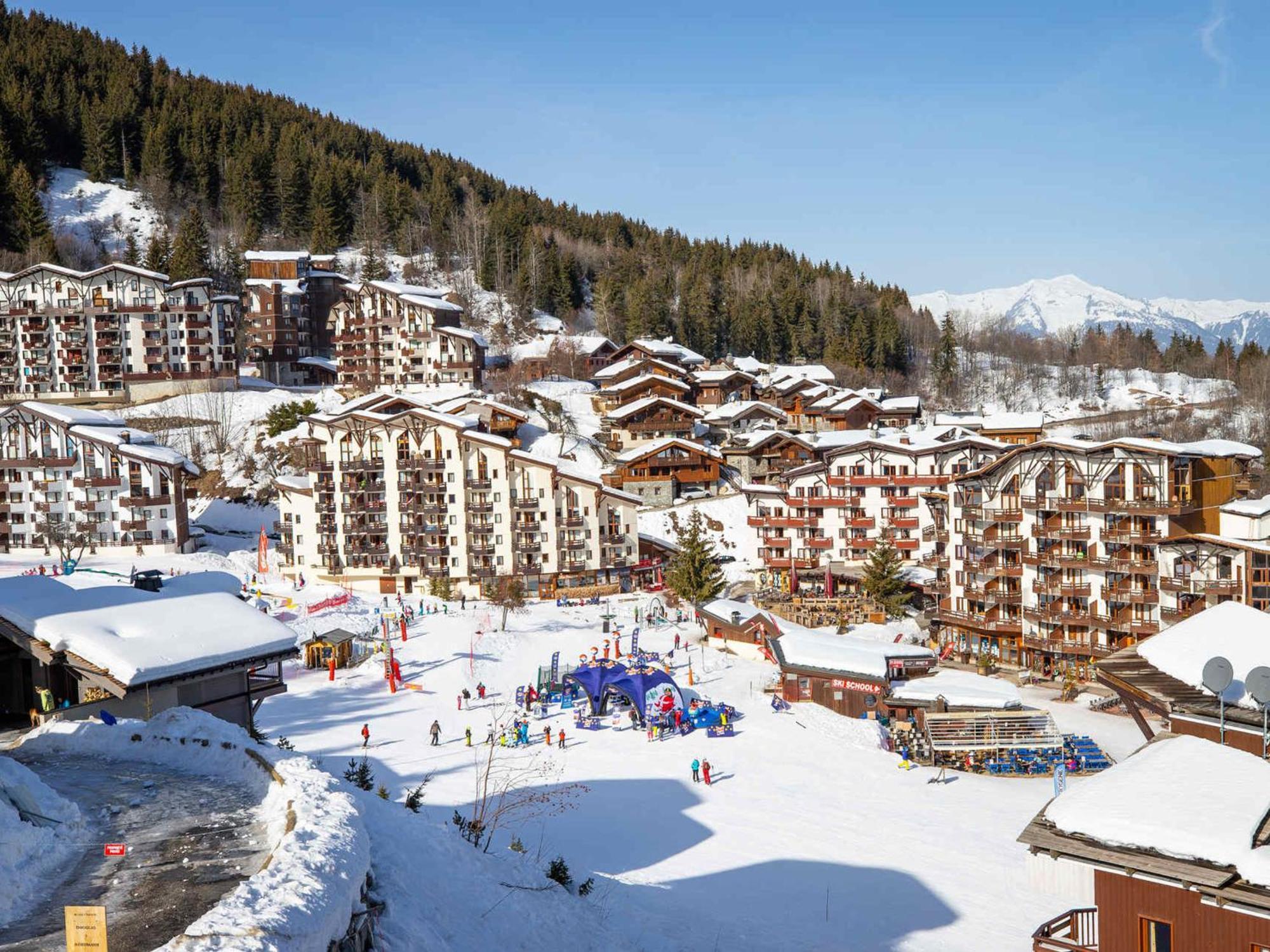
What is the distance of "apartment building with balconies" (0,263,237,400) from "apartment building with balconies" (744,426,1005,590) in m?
46.4

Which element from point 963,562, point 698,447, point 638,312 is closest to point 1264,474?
point 963,562

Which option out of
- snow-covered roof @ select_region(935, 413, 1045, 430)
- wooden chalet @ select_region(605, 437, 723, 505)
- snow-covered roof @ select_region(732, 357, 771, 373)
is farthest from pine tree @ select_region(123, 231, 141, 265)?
snow-covered roof @ select_region(935, 413, 1045, 430)

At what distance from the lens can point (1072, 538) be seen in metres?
43.8

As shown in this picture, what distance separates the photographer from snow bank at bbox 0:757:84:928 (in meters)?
9.96

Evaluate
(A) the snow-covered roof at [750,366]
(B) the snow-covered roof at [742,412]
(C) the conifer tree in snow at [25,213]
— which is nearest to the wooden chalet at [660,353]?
(A) the snow-covered roof at [750,366]

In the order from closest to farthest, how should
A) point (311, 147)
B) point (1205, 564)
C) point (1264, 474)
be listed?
point (1205, 564) → point (1264, 474) → point (311, 147)

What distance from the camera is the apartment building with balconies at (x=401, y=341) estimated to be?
259 feet

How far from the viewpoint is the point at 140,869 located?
1070cm

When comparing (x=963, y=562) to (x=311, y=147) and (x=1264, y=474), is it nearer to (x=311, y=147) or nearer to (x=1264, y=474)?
(x=1264, y=474)

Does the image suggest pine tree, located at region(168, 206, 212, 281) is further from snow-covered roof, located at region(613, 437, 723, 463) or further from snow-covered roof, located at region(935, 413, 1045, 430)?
snow-covered roof, located at region(935, 413, 1045, 430)

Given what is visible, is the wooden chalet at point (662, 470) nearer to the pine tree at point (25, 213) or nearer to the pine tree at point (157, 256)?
the pine tree at point (157, 256)

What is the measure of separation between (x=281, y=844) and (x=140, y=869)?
1694 millimetres

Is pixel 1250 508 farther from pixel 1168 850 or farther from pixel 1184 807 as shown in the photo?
pixel 1168 850

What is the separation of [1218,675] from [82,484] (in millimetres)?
59445
